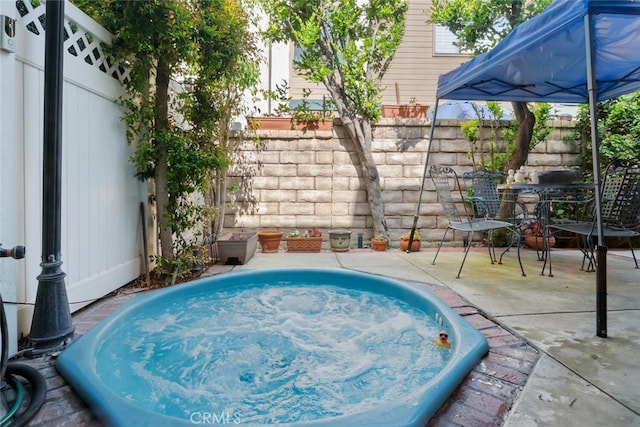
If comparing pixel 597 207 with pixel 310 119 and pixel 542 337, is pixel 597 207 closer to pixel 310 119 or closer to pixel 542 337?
pixel 542 337

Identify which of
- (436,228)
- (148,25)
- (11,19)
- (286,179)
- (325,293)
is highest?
(148,25)

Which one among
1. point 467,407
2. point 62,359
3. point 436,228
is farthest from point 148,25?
point 436,228

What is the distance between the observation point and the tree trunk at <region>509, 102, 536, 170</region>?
183 inches

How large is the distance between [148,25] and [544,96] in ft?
14.5

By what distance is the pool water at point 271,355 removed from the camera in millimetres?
1595

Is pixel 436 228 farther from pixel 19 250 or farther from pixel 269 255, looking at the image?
pixel 19 250

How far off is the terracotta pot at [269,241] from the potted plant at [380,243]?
1286mm

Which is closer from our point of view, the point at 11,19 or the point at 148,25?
the point at 11,19

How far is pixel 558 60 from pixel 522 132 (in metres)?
1.30

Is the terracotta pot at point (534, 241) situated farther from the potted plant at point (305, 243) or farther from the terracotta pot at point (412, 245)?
the potted plant at point (305, 243)

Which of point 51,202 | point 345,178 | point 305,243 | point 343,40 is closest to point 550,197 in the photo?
point 345,178

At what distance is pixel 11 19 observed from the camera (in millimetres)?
1637

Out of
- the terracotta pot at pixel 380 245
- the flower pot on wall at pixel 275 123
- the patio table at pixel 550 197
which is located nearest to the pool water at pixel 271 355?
the terracotta pot at pixel 380 245

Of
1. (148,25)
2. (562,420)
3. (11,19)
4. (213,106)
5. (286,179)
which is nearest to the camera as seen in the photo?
(562,420)
